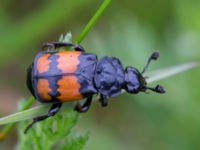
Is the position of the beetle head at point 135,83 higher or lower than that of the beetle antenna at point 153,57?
lower

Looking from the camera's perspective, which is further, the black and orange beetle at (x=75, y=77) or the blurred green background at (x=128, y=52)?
the blurred green background at (x=128, y=52)

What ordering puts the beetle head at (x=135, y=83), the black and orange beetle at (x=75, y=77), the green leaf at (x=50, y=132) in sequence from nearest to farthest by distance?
1. the green leaf at (x=50, y=132)
2. the black and orange beetle at (x=75, y=77)
3. the beetle head at (x=135, y=83)

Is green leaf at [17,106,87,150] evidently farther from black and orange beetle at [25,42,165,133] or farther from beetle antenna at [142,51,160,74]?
beetle antenna at [142,51,160,74]

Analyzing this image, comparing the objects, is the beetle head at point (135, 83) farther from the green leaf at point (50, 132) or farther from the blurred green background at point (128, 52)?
the green leaf at point (50, 132)

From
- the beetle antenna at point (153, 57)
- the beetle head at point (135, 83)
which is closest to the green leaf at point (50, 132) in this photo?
the beetle head at point (135, 83)

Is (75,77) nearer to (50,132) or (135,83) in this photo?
(135,83)

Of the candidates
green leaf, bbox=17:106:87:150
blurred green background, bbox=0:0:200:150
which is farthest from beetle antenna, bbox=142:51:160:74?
green leaf, bbox=17:106:87:150

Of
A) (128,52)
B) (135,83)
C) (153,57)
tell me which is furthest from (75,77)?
(128,52)

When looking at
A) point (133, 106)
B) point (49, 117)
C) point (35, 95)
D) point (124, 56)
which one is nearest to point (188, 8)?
point (124, 56)
